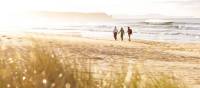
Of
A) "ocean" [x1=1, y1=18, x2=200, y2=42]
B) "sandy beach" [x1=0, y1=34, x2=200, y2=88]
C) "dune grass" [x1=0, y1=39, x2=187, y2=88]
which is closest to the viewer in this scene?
"dune grass" [x1=0, y1=39, x2=187, y2=88]

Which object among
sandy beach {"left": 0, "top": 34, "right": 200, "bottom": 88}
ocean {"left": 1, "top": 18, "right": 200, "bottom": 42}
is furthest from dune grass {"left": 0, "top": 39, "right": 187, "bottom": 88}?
ocean {"left": 1, "top": 18, "right": 200, "bottom": 42}

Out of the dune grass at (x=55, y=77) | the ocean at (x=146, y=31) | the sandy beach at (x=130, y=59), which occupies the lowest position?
the ocean at (x=146, y=31)

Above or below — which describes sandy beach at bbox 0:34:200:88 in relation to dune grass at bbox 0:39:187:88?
below

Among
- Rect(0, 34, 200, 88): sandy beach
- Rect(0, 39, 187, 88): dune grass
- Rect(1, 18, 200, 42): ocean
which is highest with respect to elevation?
Rect(0, 39, 187, 88): dune grass

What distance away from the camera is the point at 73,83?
6.02 meters

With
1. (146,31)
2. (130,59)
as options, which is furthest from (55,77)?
(146,31)

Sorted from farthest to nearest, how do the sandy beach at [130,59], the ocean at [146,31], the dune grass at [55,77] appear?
the ocean at [146,31] < the sandy beach at [130,59] < the dune grass at [55,77]

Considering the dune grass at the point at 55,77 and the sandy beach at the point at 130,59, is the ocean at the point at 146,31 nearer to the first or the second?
the sandy beach at the point at 130,59

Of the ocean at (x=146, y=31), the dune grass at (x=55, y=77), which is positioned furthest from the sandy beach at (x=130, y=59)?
the ocean at (x=146, y=31)

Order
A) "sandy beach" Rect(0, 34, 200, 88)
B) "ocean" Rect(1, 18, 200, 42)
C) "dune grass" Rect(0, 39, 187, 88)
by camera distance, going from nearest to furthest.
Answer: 1. "dune grass" Rect(0, 39, 187, 88)
2. "sandy beach" Rect(0, 34, 200, 88)
3. "ocean" Rect(1, 18, 200, 42)

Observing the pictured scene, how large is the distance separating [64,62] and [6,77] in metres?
0.68

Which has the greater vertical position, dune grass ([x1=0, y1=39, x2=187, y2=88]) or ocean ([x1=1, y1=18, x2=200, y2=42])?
dune grass ([x1=0, y1=39, x2=187, y2=88])

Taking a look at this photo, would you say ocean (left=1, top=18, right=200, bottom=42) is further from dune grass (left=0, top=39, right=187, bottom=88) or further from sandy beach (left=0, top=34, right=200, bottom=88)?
dune grass (left=0, top=39, right=187, bottom=88)

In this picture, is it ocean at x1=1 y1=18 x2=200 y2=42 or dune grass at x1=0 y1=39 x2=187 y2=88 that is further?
ocean at x1=1 y1=18 x2=200 y2=42
